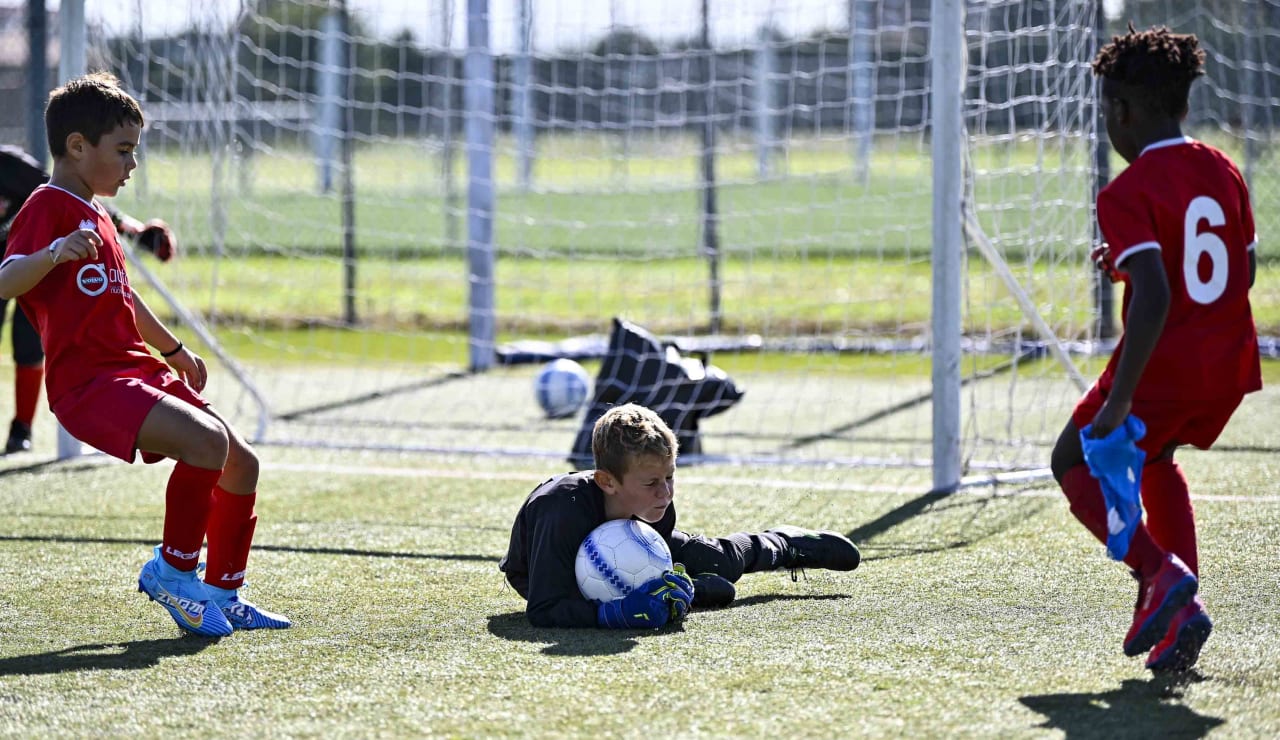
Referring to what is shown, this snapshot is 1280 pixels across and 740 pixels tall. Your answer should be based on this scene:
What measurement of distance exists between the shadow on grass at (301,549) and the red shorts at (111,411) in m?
1.36

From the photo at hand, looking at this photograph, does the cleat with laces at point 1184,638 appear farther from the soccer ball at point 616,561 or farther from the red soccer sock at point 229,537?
the red soccer sock at point 229,537

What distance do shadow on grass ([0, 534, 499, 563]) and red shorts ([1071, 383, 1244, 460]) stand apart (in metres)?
2.30

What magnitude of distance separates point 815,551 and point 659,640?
881 mm

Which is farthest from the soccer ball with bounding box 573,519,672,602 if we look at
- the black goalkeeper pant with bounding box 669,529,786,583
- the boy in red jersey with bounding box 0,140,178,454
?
the boy in red jersey with bounding box 0,140,178,454

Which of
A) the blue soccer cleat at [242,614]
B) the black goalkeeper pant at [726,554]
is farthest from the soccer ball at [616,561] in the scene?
the blue soccer cleat at [242,614]

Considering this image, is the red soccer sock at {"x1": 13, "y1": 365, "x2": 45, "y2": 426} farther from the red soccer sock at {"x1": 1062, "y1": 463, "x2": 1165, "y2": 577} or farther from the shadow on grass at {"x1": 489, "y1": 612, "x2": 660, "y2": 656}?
the red soccer sock at {"x1": 1062, "y1": 463, "x2": 1165, "y2": 577}

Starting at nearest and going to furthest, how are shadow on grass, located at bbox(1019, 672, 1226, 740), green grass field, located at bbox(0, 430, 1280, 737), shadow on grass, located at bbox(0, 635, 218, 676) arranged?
shadow on grass, located at bbox(1019, 672, 1226, 740)
green grass field, located at bbox(0, 430, 1280, 737)
shadow on grass, located at bbox(0, 635, 218, 676)

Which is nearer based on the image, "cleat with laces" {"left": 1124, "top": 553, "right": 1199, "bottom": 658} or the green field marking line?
"cleat with laces" {"left": 1124, "top": 553, "right": 1199, "bottom": 658}

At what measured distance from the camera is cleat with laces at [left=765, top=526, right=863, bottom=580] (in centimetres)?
467

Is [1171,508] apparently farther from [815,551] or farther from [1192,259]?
[815,551]

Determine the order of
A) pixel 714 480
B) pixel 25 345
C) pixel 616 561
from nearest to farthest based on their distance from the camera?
pixel 616 561 → pixel 714 480 → pixel 25 345

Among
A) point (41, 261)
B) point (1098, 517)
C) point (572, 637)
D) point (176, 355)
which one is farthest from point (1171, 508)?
point (41, 261)

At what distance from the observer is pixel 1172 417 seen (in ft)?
11.6

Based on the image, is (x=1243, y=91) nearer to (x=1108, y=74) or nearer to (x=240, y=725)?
(x=1108, y=74)
